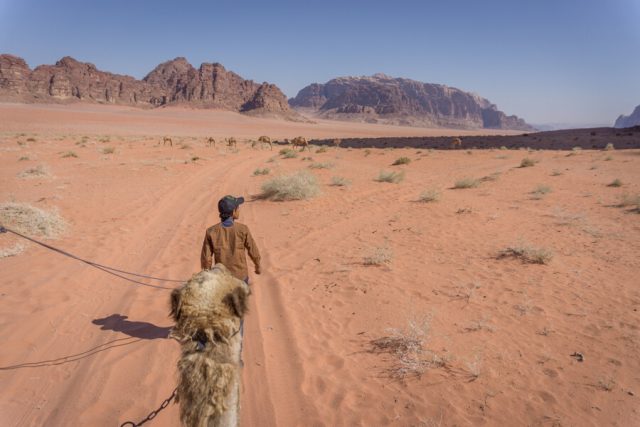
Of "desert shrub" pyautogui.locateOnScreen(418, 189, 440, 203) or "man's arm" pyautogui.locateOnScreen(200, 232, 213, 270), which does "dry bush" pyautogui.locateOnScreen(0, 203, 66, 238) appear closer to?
"man's arm" pyautogui.locateOnScreen(200, 232, 213, 270)

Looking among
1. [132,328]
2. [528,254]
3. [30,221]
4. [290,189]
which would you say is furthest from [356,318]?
[30,221]

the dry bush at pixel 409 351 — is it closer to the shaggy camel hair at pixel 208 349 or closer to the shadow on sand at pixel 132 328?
the shaggy camel hair at pixel 208 349

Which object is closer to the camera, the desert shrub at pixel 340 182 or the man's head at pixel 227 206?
the man's head at pixel 227 206

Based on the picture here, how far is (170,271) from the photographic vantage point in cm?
591

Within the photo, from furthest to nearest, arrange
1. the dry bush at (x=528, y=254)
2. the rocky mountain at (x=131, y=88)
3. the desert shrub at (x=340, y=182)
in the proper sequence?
1. the rocky mountain at (x=131, y=88)
2. the desert shrub at (x=340, y=182)
3. the dry bush at (x=528, y=254)

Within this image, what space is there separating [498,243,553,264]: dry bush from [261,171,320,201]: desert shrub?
6.12 m

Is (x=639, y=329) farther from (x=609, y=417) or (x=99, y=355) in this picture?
(x=99, y=355)

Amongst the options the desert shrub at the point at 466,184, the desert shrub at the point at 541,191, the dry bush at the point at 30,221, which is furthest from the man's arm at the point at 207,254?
the desert shrub at the point at 466,184

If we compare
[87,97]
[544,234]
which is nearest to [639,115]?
[544,234]

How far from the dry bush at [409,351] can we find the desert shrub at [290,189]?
7.27 metres

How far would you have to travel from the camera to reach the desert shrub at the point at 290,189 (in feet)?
36.2

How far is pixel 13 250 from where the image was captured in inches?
249

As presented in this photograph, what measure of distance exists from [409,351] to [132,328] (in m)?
3.32

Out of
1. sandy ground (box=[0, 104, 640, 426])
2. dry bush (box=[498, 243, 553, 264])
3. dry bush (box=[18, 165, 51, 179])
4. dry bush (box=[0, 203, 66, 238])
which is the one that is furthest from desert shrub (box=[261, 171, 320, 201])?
dry bush (box=[18, 165, 51, 179])
